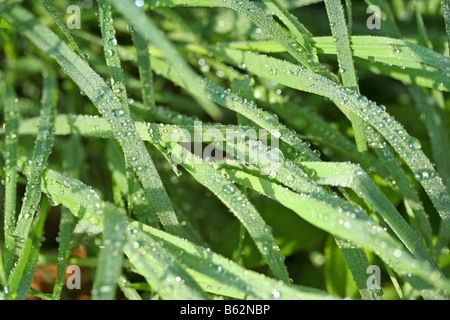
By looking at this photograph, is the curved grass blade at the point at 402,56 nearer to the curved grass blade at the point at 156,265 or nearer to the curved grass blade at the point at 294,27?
the curved grass blade at the point at 294,27

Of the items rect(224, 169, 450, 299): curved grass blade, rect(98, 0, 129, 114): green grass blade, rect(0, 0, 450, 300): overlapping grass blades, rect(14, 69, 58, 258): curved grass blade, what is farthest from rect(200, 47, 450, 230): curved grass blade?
rect(14, 69, 58, 258): curved grass blade

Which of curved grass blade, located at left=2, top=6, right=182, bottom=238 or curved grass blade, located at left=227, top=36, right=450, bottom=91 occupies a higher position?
curved grass blade, located at left=227, top=36, right=450, bottom=91

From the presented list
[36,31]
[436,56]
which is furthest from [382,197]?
[36,31]

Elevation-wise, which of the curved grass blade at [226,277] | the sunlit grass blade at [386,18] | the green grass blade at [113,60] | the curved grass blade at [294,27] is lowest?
the curved grass blade at [226,277]

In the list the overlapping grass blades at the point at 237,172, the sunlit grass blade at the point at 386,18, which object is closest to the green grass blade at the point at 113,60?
the overlapping grass blades at the point at 237,172

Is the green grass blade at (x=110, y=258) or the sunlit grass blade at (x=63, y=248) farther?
the sunlit grass blade at (x=63, y=248)

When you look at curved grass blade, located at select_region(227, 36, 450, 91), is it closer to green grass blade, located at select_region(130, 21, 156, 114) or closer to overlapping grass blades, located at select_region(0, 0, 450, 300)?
overlapping grass blades, located at select_region(0, 0, 450, 300)

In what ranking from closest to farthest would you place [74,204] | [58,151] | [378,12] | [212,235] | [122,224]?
[122,224]
[74,204]
[378,12]
[212,235]
[58,151]

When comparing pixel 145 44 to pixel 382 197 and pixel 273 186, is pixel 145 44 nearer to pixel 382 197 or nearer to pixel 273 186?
pixel 273 186
